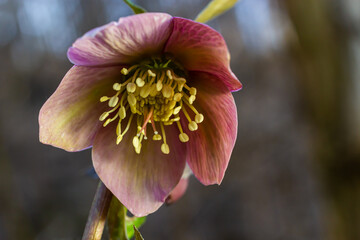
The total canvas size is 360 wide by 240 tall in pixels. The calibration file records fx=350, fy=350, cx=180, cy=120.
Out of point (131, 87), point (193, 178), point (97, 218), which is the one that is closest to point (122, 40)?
point (131, 87)

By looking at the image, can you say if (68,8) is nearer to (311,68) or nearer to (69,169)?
(69,169)

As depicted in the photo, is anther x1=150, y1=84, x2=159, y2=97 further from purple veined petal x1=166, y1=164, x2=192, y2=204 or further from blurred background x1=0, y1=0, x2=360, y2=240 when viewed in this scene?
blurred background x1=0, y1=0, x2=360, y2=240

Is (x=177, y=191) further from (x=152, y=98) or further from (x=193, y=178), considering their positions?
(x=193, y=178)

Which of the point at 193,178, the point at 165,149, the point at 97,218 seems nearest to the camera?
the point at 97,218

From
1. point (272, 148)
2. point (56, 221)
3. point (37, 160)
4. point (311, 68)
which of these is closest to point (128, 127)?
point (311, 68)

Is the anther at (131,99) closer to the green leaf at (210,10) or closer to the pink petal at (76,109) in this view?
the pink petal at (76,109)
